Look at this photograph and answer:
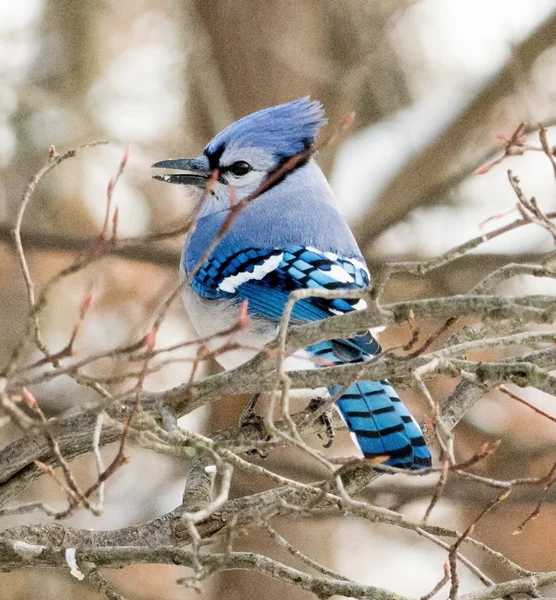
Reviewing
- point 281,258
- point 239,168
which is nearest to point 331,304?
point 281,258

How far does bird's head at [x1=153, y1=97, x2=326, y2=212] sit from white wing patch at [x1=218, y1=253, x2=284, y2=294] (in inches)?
19.0

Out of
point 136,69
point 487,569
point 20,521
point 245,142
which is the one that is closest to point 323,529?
point 487,569

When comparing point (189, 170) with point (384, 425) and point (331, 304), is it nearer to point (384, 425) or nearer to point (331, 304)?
point (331, 304)

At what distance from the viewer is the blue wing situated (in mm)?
2615

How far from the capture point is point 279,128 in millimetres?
3676

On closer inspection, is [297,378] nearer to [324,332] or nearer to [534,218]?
[324,332]

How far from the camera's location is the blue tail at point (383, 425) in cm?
258

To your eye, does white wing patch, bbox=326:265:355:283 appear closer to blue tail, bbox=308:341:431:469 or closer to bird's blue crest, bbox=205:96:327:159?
blue tail, bbox=308:341:431:469

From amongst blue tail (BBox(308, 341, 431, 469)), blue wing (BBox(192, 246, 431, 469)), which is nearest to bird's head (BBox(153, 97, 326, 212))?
blue wing (BBox(192, 246, 431, 469))

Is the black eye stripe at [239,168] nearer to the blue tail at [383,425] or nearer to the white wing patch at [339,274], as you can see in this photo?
the white wing patch at [339,274]

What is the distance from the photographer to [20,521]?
4.63m

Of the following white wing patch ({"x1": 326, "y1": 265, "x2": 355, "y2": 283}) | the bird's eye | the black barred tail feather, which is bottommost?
the black barred tail feather

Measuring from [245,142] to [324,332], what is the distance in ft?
5.97

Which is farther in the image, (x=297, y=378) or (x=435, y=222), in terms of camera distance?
(x=435, y=222)
